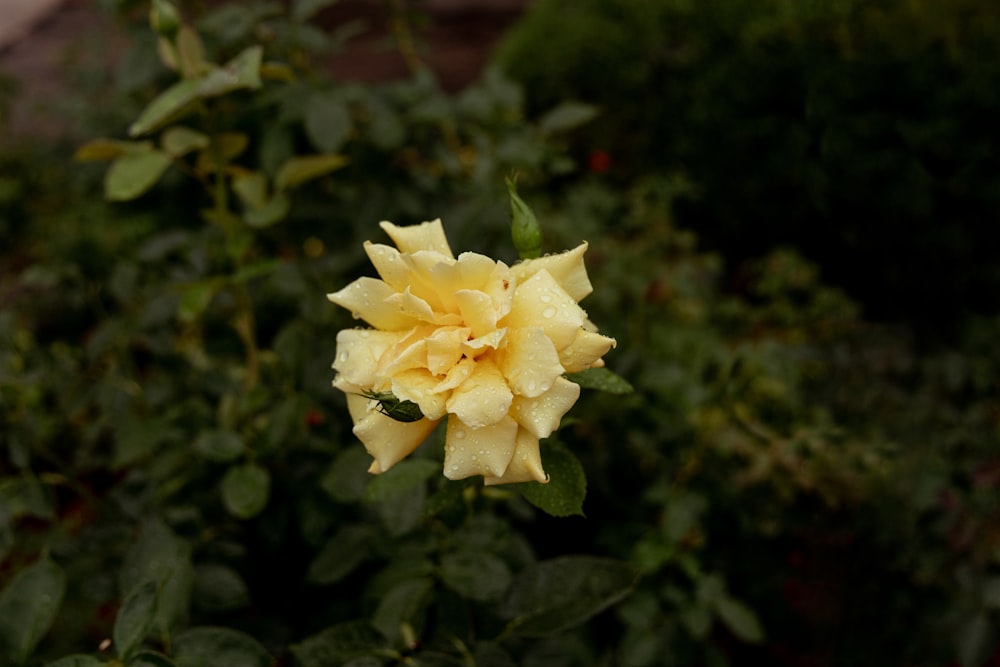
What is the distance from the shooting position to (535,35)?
120 inches

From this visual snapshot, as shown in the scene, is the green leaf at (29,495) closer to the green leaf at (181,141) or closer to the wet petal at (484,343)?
the green leaf at (181,141)

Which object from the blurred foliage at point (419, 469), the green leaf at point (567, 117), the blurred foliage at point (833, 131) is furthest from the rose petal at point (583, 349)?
the blurred foliage at point (833, 131)

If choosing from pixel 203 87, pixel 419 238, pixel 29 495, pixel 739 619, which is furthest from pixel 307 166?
pixel 739 619

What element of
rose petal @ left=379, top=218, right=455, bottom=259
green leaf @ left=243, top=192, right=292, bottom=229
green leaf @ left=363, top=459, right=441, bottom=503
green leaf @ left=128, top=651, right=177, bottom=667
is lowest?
green leaf @ left=128, top=651, right=177, bottom=667

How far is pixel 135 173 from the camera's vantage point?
1.06 metres

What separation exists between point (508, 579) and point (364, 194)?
0.77 m

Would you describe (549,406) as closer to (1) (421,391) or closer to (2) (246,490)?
(1) (421,391)

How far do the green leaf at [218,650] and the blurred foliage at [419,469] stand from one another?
59 mm

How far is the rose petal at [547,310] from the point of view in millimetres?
625

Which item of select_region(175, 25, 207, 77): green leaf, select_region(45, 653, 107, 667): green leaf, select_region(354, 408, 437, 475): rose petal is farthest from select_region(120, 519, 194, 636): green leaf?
select_region(175, 25, 207, 77): green leaf

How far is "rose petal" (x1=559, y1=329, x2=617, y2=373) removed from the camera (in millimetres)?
645

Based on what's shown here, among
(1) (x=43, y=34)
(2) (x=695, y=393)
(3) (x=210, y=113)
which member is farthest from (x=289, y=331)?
(1) (x=43, y=34)

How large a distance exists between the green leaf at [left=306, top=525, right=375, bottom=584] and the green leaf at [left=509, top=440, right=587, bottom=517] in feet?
1.33

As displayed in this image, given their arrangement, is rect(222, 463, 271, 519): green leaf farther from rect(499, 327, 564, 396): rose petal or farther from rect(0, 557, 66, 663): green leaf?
rect(499, 327, 564, 396): rose petal
